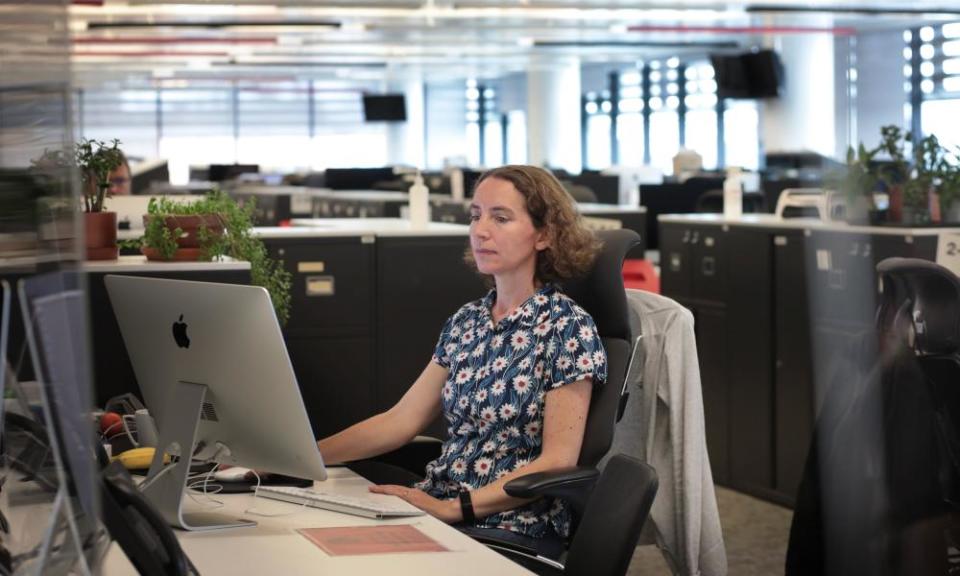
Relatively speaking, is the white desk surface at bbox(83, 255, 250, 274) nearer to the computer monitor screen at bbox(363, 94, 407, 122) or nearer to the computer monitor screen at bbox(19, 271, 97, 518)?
the computer monitor screen at bbox(19, 271, 97, 518)

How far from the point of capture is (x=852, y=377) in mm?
2840

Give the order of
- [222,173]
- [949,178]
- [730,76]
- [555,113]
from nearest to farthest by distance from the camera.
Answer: [949,178], [222,173], [730,76], [555,113]

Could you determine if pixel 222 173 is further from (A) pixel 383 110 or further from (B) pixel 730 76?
(A) pixel 383 110

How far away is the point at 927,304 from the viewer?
279 centimetres

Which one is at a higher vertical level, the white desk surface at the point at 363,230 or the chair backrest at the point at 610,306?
the white desk surface at the point at 363,230

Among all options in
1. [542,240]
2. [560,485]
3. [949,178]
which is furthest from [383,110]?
[560,485]

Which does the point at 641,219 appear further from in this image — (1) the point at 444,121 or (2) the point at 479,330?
(1) the point at 444,121

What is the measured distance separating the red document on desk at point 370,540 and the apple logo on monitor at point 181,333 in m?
0.37

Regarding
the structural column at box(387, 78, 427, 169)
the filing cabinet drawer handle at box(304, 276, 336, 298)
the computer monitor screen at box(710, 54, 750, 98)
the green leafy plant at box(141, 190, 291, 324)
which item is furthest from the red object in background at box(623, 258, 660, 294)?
the structural column at box(387, 78, 427, 169)

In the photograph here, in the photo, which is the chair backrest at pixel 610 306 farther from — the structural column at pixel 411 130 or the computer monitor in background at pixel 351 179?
the structural column at pixel 411 130

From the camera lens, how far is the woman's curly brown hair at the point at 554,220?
2676 mm

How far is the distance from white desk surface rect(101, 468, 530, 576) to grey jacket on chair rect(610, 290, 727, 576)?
83cm

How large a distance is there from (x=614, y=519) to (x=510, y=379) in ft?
2.07

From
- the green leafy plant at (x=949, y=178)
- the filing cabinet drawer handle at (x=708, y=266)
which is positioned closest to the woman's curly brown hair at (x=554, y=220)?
the green leafy plant at (x=949, y=178)
